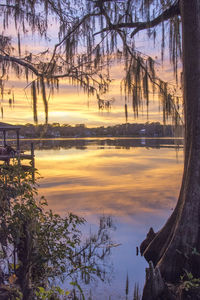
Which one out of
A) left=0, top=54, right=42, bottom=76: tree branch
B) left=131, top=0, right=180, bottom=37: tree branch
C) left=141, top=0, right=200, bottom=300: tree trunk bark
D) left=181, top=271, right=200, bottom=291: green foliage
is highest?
left=131, top=0, right=180, bottom=37: tree branch

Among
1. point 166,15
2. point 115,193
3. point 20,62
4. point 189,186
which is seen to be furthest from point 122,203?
point 166,15

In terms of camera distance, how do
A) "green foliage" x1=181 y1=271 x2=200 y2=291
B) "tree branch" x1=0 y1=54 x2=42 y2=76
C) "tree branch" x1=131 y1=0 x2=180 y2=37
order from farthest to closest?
"tree branch" x1=0 y1=54 x2=42 y2=76
"tree branch" x1=131 y1=0 x2=180 y2=37
"green foliage" x1=181 y1=271 x2=200 y2=291

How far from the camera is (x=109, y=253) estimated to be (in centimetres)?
552

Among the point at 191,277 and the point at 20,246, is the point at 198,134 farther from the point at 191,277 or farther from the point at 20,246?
the point at 20,246

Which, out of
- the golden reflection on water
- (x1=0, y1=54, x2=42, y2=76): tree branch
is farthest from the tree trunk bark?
the golden reflection on water

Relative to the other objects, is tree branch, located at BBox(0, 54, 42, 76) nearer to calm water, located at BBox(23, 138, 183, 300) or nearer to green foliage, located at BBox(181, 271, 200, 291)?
calm water, located at BBox(23, 138, 183, 300)

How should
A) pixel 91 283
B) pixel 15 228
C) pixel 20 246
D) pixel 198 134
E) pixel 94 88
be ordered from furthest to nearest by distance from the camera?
pixel 94 88, pixel 91 283, pixel 198 134, pixel 20 246, pixel 15 228

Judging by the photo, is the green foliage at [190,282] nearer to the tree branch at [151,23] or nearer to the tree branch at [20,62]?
the tree branch at [151,23]

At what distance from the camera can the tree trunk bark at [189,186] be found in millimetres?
3789

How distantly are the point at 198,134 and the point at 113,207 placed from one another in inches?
233

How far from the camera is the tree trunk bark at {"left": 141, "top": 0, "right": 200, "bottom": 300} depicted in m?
3.79

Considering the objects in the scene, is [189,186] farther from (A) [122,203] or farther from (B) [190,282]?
(A) [122,203]

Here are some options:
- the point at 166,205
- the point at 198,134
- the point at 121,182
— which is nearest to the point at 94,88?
the point at 198,134

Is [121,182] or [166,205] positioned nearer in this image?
[166,205]
